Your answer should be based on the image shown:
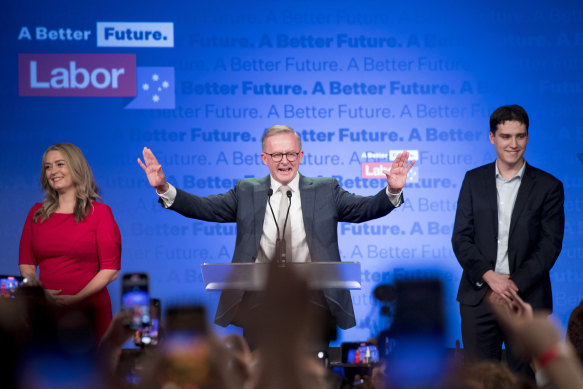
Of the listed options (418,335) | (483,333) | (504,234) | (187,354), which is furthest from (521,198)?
(187,354)

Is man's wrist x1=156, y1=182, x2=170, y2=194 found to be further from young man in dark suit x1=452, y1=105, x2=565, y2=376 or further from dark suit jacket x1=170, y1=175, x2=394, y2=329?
young man in dark suit x1=452, y1=105, x2=565, y2=376

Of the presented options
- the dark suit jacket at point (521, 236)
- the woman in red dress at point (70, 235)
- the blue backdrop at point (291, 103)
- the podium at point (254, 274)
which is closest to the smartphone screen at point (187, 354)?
the podium at point (254, 274)

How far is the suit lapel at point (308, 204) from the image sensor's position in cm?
384

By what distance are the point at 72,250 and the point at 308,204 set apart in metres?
1.39

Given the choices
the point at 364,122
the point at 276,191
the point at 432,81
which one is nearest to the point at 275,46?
the point at 364,122

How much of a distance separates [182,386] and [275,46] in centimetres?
572

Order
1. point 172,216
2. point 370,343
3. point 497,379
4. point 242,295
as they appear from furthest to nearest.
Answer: point 172,216 → point 370,343 → point 242,295 → point 497,379

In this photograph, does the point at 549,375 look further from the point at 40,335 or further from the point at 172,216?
the point at 172,216

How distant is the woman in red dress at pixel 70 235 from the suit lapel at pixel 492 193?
7.32 feet

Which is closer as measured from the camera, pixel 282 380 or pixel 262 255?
pixel 282 380

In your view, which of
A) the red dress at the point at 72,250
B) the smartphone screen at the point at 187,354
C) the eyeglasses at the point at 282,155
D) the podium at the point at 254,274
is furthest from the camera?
the red dress at the point at 72,250

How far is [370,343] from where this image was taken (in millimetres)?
3814

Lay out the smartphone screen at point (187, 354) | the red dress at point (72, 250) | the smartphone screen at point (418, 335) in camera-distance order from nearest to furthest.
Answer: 1. the smartphone screen at point (187, 354)
2. the smartphone screen at point (418, 335)
3. the red dress at point (72, 250)

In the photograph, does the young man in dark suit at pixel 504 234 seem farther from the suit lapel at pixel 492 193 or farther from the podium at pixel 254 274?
the podium at pixel 254 274
